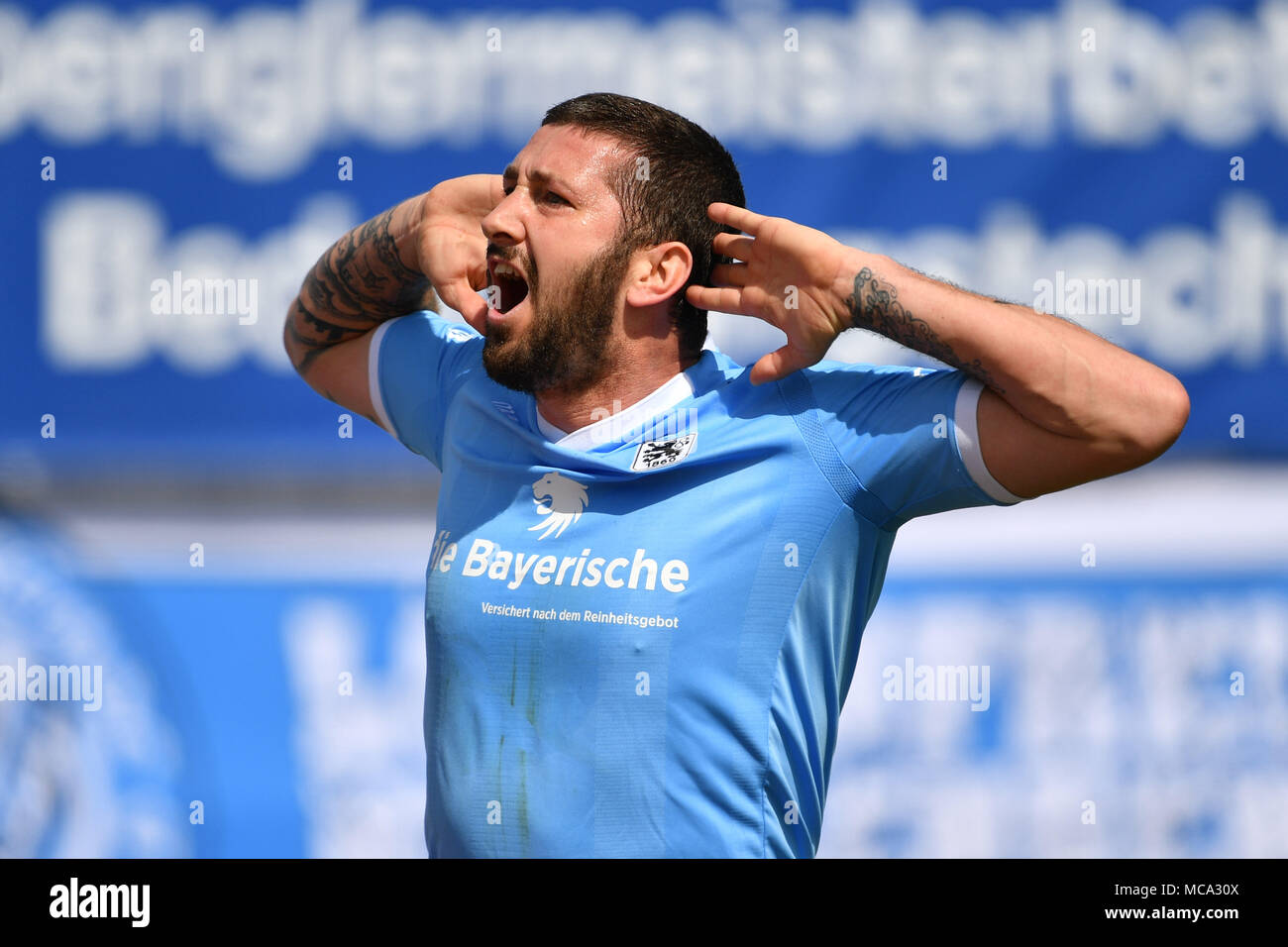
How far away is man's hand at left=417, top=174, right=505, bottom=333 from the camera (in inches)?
84.4

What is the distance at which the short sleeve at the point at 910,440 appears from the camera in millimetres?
1774

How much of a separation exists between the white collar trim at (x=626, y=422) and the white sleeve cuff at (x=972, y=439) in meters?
0.46

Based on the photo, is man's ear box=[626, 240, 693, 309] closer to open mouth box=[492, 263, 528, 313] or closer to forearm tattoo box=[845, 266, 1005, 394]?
open mouth box=[492, 263, 528, 313]

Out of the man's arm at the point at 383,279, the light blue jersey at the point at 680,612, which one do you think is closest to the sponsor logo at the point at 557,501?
the light blue jersey at the point at 680,612

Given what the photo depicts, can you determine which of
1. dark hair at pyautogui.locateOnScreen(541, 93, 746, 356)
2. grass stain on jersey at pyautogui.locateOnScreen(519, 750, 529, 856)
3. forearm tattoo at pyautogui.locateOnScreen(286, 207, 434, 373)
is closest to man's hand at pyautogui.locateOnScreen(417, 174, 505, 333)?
forearm tattoo at pyautogui.locateOnScreen(286, 207, 434, 373)

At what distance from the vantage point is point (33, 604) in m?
3.33

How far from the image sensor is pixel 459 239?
7.17 ft

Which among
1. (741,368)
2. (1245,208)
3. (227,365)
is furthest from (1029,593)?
(227,365)

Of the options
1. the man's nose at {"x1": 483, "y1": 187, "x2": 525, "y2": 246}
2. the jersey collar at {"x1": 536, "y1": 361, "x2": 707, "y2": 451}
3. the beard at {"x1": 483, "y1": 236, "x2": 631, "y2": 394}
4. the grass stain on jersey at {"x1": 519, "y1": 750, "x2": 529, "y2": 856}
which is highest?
the man's nose at {"x1": 483, "y1": 187, "x2": 525, "y2": 246}

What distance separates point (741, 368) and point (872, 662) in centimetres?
138

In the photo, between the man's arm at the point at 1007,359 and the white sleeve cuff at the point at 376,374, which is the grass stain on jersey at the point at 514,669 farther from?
the white sleeve cuff at the point at 376,374

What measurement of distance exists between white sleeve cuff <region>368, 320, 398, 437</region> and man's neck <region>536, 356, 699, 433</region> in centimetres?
47

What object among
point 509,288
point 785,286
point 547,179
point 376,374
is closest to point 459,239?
point 509,288
